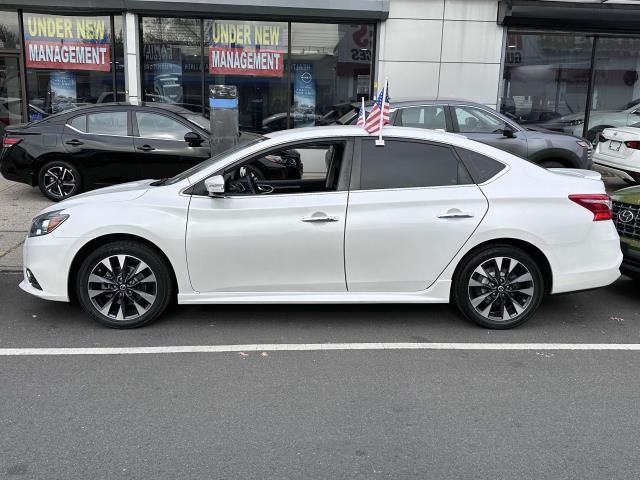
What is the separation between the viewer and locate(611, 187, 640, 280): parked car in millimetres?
5785

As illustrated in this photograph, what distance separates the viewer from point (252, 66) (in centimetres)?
1310

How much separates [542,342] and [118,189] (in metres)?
3.78

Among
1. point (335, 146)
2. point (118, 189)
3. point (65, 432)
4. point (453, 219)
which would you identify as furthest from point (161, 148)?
point (65, 432)

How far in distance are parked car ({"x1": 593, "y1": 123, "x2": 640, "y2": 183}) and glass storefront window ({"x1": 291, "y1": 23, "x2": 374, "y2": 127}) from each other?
5009 millimetres

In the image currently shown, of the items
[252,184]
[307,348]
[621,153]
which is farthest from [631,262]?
[621,153]

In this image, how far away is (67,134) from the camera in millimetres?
9477

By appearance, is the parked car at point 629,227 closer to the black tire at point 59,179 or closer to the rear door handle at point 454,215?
the rear door handle at point 454,215

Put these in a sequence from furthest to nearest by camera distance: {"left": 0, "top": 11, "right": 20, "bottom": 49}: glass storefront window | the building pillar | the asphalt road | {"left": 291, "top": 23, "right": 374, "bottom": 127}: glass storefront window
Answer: {"left": 291, "top": 23, "right": 374, "bottom": 127}: glass storefront window
{"left": 0, "top": 11, "right": 20, "bottom": 49}: glass storefront window
the building pillar
the asphalt road

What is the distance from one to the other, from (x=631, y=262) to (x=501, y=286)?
1575 millimetres

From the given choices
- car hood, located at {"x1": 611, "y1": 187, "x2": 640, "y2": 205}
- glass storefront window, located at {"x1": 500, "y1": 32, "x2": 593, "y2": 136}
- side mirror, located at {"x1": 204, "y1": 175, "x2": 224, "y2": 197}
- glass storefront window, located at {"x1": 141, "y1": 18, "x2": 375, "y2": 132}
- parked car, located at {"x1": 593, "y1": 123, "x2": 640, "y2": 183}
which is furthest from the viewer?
glass storefront window, located at {"x1": 500, "y1": 32, "x2": 593, "y2": 136}

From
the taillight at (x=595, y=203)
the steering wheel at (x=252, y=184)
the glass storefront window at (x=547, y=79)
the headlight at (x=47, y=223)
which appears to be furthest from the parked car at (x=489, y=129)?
the headlight at (x=47, y=223)

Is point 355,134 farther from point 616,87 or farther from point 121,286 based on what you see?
point 616,87

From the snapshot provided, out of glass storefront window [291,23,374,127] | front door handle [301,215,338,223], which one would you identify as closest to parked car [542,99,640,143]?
glass storefront window [291,23,374,127]

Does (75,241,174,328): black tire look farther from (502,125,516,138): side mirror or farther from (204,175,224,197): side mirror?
(502,125,516,138): side mirror
